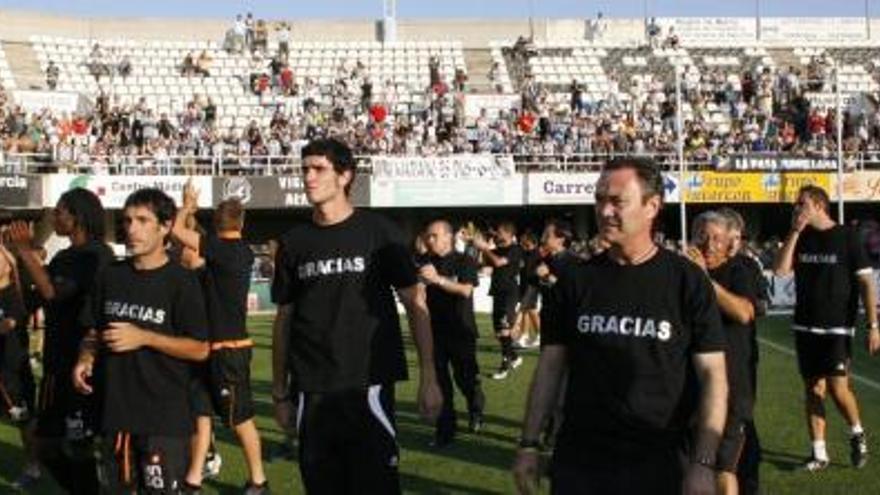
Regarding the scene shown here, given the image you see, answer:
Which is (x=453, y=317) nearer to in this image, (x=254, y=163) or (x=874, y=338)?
(x=874, y=338)

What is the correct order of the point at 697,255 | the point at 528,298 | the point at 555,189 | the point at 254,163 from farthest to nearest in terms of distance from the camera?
the point at 555,189
the point at 254,163
the point at 528,298
the point at 697,255

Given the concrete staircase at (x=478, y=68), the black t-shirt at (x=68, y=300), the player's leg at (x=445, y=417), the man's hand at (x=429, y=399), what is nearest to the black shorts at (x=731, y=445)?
the man's hand at (x=429, y=399)

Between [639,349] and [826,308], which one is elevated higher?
[639,349]

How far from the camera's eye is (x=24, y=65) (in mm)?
40031

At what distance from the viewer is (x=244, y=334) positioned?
30.1 ft

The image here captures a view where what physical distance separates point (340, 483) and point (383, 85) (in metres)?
36.4

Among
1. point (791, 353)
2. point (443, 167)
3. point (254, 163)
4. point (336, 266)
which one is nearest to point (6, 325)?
point (336, 266)

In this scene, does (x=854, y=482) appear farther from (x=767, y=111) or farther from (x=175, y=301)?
(x=767, y=111)

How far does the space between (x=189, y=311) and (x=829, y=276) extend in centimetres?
522

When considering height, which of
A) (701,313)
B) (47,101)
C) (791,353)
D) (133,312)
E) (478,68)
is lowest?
(791,353)

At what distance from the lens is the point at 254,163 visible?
110 ft

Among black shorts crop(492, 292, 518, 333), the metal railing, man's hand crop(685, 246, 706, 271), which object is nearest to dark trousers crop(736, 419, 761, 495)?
man's hand crop(685, 246, 706, 271)

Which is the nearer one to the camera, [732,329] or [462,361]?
[732,329]

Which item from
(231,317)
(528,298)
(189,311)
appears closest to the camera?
(189,311)
